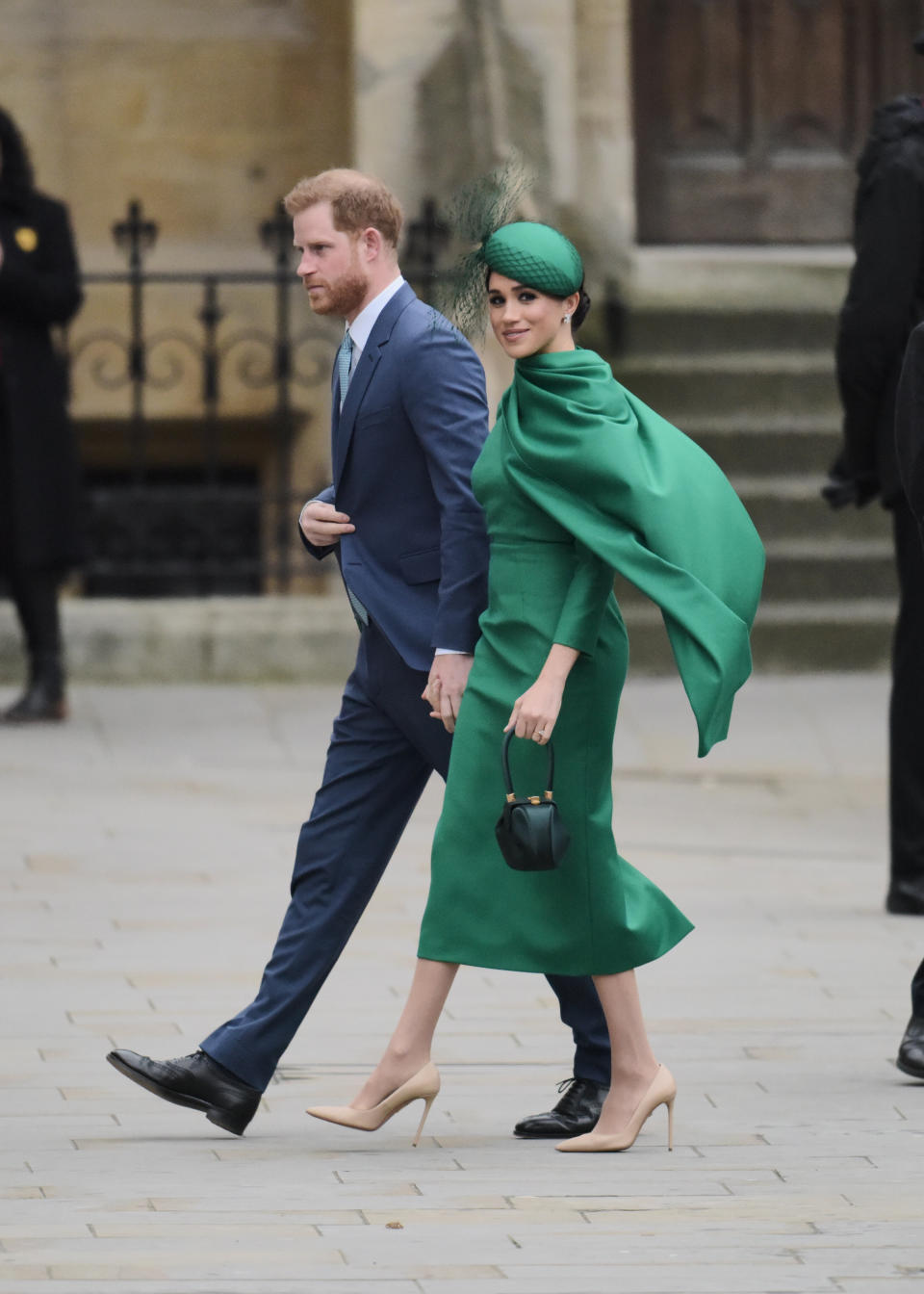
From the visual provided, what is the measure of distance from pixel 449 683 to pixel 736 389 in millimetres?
7068

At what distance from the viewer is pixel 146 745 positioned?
962cm

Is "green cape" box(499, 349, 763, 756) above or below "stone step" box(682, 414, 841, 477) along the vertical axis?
above

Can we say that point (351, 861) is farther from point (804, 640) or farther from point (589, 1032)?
point (804, 640)

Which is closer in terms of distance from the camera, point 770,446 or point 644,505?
point 644,505

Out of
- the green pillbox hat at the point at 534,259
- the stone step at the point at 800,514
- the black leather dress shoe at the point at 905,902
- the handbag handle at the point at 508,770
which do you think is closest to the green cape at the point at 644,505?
the green pillbox hat at the point at 534,259

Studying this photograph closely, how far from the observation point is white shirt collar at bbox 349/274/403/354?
16.7 ft

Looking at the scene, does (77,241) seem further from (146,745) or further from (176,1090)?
(176,1090)

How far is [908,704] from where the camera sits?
6.94 meters

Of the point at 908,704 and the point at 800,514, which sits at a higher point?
the point at 908,704

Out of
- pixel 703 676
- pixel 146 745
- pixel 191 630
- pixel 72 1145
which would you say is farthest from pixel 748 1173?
pixel 191 630

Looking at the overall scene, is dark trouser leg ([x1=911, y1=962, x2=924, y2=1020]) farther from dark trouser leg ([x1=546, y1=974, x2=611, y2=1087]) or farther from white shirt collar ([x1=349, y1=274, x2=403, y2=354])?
white shirt collar ([x1=349, y1=274, x2=403, y2=354])

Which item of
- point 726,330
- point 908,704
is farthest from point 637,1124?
point 726,330

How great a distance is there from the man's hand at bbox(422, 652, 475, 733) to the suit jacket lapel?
430 millimetres

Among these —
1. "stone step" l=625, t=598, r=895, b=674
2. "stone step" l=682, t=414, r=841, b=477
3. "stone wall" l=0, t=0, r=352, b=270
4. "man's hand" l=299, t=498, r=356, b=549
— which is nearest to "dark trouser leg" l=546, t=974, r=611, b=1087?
"man's hand" l=299, t=498, r=356, b=549
